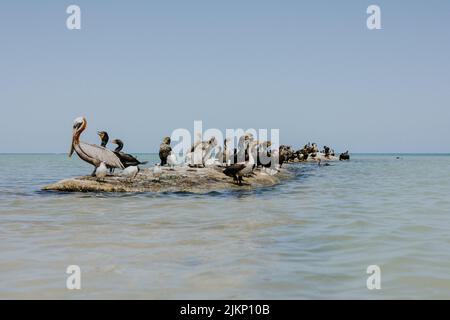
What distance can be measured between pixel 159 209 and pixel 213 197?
127 inches

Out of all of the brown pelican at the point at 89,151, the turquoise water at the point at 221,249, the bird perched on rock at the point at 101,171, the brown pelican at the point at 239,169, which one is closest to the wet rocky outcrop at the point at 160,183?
the bird perched on rock at the point at 101,171

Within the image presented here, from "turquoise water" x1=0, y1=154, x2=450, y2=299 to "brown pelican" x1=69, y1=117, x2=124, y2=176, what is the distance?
114 inches

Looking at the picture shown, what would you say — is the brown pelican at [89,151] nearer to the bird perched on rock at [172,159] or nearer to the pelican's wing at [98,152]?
the pelican's wing at [98,152]

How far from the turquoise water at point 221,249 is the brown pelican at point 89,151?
2899mm

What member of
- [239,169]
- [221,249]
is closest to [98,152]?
[239,169]

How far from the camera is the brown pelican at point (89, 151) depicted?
1641 centimetres

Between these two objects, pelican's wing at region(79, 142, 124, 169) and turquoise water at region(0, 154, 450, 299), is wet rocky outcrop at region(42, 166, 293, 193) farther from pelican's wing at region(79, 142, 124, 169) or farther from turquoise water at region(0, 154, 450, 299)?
turquoise water at region(0, 154, 450, 299)

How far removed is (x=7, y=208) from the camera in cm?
1276

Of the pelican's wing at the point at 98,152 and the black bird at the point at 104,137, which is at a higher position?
→ the black bird at the point at 104,137

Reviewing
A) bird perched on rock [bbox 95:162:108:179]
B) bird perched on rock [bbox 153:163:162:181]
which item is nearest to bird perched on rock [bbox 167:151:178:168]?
bird perched on rock [bbox 153:163:162:181]

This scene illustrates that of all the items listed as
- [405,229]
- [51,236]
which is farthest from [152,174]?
[405,229]

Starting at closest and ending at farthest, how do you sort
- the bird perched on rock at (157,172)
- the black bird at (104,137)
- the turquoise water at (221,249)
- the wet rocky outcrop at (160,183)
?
the turquoise water at (221,249) → the wet rocky outcrop at (160,183) → the black bird at (104,137) → the bird perched on rock at (157,172)

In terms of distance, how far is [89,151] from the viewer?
1638cm

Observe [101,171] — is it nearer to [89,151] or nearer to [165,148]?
[89,151]
